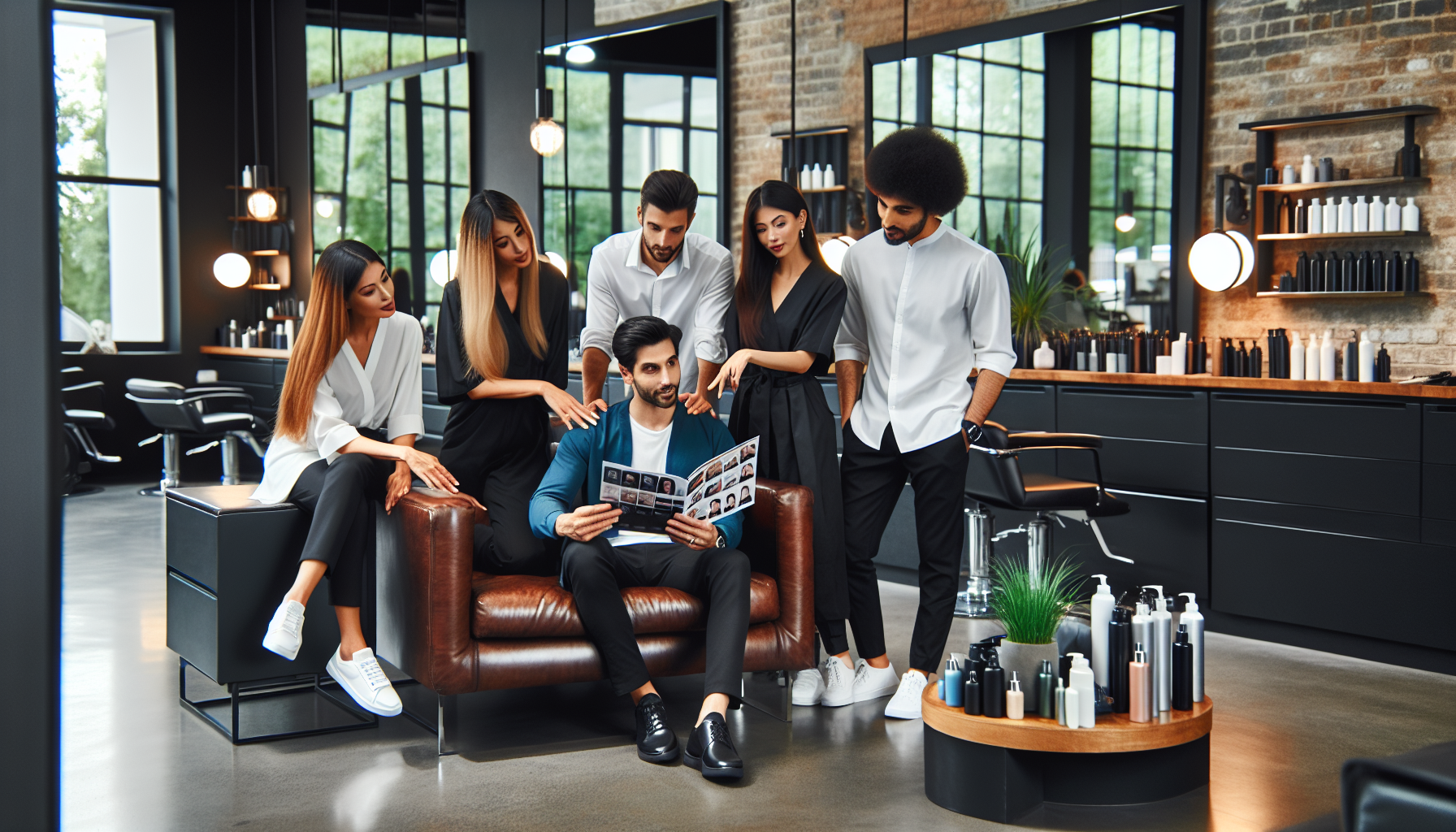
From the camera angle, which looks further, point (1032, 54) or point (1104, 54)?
point (1032, 54)

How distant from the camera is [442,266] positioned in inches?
374

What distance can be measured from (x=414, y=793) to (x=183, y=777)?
63 cm

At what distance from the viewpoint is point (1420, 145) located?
16.6 feet

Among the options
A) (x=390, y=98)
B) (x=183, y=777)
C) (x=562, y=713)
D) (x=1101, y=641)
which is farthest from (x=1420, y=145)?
(x=390, y=98)

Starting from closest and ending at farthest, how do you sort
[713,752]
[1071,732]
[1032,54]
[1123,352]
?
[1071,732], [713,752], [1123,352], [1032,54]

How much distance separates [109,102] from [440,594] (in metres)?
8.98

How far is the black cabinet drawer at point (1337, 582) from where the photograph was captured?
432 centimetres

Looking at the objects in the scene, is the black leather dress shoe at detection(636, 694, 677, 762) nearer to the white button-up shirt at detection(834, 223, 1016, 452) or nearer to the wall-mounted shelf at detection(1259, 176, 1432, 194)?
the white button-up shirt at detection(834, 223, 1016, 452)

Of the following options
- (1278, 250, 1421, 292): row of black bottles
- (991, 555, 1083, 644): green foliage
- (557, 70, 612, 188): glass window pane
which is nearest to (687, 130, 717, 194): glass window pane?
(557, 70, 612, 188): glass window pane

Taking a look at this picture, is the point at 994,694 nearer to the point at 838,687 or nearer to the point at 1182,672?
the point at 1182,672

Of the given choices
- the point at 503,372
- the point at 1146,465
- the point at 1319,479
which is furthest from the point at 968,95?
the point at 503,372

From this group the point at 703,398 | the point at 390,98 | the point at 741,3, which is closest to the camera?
the point at 703,398

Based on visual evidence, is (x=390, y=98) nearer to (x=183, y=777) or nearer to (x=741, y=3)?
(x=741, y=3)

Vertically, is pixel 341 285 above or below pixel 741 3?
below
